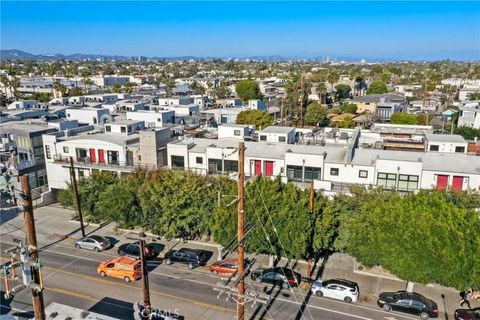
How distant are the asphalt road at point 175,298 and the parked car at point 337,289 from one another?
386 millimetres

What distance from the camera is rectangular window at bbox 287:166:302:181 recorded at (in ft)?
124

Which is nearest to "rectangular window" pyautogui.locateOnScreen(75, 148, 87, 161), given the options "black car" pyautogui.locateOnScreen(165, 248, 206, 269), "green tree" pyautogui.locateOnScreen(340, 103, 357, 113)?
"black car" pyautogui.locateOnScreen(165, 248, 206, 269)

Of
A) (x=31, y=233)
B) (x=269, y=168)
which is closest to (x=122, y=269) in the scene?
(x=31, y=233)

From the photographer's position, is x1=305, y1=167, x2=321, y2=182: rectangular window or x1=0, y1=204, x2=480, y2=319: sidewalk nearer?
x1=0, y1=204, x2=480, y2=319: sidewalk

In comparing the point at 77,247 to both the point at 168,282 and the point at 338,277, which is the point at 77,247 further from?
the point at 338,277

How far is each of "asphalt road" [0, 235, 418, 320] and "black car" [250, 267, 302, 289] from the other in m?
0.48

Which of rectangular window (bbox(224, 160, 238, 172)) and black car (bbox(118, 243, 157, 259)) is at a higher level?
rectangular window (bbox(224, 160, 238, 172))

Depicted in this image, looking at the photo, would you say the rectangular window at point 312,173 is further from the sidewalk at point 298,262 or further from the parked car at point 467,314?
the parked car at point 467,314

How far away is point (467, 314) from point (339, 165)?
16272 mm

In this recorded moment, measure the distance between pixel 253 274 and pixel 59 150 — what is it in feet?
95.3

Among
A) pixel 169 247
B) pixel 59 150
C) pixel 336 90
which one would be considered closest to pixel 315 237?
pixel 169 247

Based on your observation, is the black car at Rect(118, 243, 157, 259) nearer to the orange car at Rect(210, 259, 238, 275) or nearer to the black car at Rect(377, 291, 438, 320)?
the orange car at Rect(210, 259, 238, 275)

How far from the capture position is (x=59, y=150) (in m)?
45.3

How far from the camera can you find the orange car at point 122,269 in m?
28.6
